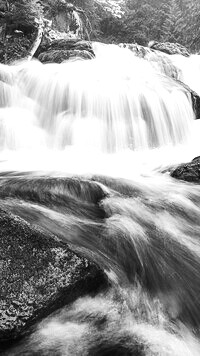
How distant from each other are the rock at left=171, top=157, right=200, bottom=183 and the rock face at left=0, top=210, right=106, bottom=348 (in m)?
3.69

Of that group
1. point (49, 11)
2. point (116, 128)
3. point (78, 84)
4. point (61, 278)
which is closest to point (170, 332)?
point (61, 278)

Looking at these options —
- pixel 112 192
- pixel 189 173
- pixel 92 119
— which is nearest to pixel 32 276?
pixel 112 192

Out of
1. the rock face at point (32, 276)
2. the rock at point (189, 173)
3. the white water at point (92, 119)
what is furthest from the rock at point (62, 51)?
the rock face at point (32, 276)

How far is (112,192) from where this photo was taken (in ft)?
15.0

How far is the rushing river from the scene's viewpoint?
2117 millimetres

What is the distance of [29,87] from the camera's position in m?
8.88

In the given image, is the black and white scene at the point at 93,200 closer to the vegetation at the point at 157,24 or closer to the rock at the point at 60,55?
the rock at the point at 60,55

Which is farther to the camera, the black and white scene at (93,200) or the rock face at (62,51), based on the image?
the rock face at (62,51)

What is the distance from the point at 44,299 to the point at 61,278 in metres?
0.17

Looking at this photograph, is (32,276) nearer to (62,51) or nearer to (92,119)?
(92,119)

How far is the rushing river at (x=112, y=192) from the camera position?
212 cm

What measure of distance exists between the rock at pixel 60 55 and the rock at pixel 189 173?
7.25 m

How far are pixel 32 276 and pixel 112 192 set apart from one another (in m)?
2.67

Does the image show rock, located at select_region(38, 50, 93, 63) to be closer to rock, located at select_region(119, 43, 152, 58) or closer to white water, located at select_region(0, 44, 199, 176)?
white water, located at select_region(0, 44, 199, 176)
